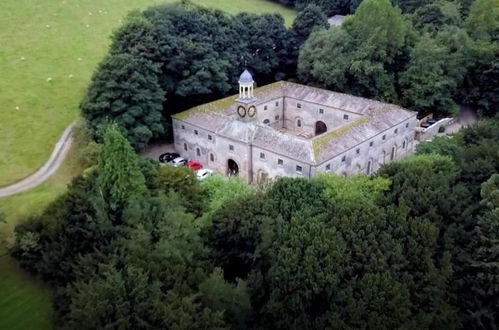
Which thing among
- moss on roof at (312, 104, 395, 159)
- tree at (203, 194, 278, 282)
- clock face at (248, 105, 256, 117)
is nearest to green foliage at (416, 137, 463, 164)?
moss on roof at (312, 104, 395, 159)

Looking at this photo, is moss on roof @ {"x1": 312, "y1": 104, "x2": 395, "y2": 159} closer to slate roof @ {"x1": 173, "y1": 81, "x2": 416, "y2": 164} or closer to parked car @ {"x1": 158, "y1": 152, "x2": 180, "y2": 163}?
slate roof @ {"x1": 173, "y1": 81, "x2": 416, "y2": 164}

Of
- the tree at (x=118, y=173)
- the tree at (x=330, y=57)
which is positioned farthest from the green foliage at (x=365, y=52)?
the tree at (x=118, y=173)

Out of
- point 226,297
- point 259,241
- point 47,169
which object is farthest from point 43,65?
point 226,297

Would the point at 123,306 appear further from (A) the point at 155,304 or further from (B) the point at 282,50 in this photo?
(B) the point at 282,50

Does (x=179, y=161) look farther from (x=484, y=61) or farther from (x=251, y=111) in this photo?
(x=484, y=61)

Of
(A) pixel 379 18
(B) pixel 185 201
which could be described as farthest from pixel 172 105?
(A) pixel 379 18
